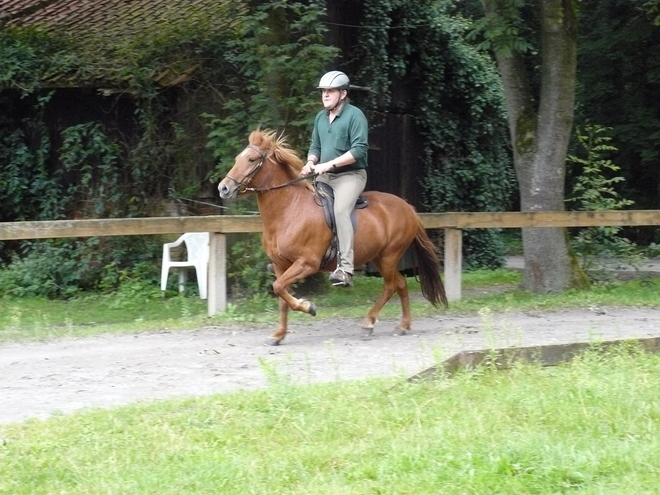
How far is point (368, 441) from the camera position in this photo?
5.84 m

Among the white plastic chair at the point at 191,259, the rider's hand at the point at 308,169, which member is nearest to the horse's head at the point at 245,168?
the rider's hand at the point at 308,169

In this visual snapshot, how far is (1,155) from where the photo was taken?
1700 centimetres

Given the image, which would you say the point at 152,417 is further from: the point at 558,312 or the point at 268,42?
the point at 268,42

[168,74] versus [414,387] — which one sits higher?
[168,74]

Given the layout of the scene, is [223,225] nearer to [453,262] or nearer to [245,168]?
[245,168]

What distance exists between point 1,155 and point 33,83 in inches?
66.4

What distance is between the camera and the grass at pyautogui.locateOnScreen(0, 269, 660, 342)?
11.1 metres

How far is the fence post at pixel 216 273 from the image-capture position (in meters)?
11.6

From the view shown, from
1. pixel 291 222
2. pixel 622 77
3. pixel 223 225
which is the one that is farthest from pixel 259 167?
pixel 622 77

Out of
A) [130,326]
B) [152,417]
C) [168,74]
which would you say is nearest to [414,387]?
[152,417]

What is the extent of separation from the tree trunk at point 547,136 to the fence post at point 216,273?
4.86 meters

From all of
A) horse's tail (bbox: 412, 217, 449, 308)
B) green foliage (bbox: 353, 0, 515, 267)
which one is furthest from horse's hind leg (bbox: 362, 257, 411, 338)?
green foliage (bbox: 353, 0, 515, 267)

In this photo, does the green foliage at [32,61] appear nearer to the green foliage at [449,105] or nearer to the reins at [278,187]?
the green foliage at [449,105]

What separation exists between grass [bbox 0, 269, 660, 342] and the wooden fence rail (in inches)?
15.7
